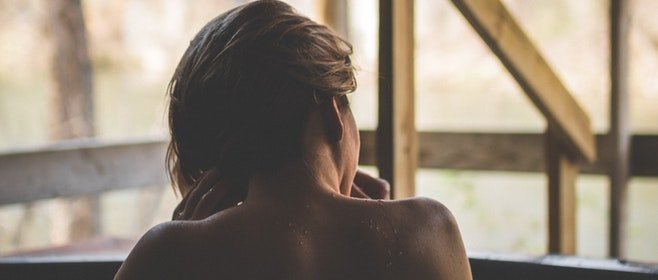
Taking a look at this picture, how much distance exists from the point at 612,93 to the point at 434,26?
27.2 ft

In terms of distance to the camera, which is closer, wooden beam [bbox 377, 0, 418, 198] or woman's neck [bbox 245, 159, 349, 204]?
woman's neck [bbox 245, 159, 349, 204]

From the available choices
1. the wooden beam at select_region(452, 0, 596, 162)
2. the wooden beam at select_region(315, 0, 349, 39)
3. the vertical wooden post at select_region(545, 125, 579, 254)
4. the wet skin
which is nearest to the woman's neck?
the wet skin

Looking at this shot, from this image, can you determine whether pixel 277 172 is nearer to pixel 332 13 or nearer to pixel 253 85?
pixel 253 85

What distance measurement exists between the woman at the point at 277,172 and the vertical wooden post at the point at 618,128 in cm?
212

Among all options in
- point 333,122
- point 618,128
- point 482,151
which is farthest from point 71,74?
point 333,122

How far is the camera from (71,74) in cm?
789

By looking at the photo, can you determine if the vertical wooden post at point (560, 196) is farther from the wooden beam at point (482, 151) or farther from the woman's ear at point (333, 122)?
the woman's ear at point (333, 122)

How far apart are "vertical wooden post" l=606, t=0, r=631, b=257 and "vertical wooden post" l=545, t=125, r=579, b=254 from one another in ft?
1.12

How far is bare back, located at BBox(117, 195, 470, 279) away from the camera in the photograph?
1185 mm

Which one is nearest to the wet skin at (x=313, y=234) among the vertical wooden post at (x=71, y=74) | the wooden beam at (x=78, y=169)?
the wooden beam at (x=78, y=169)

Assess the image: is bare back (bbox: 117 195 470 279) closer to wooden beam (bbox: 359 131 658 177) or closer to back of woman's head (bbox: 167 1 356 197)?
back of woman's head (bbox: 167 1 356 197)

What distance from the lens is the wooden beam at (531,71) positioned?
85.4 inches

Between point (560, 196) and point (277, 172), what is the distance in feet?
6.26

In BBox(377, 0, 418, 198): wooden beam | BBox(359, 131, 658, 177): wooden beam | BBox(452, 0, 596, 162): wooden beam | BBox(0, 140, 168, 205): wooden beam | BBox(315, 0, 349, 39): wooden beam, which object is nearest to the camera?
BBox(377, 0, 418, 198): wooden beam
